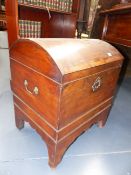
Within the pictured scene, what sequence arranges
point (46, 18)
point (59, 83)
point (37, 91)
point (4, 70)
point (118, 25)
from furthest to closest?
point (4, 70) < point (46, 18) < point (118, 25) < point (37, 91) < point (59, 83)

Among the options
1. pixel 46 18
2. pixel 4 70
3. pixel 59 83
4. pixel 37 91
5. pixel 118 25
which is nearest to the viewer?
pixel 59 83

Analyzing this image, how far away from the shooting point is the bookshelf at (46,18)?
4.52 feet

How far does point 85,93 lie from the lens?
78cm

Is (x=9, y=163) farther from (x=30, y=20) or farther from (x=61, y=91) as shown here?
(x=30, y=20)

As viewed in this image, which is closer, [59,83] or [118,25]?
[59,83]

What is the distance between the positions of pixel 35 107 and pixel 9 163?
1.16ft

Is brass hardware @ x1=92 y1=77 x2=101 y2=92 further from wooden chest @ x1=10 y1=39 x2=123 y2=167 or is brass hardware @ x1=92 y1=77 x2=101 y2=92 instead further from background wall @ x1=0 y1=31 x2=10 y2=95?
background wall @ x1=0 y1=31 x2=10 y2=95

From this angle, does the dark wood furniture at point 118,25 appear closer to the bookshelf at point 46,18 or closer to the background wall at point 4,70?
the bookshelf at point 46,18

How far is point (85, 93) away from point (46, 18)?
1.31 meters

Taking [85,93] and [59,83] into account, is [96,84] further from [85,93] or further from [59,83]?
[59,83]

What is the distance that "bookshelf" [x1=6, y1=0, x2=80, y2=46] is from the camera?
1.38 meters

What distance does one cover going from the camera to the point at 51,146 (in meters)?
0.79

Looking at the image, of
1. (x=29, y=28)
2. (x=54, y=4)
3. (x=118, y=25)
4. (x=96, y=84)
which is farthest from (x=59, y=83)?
(x=54, y=4)

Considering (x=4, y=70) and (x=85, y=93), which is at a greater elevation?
(x=85, y=93)
